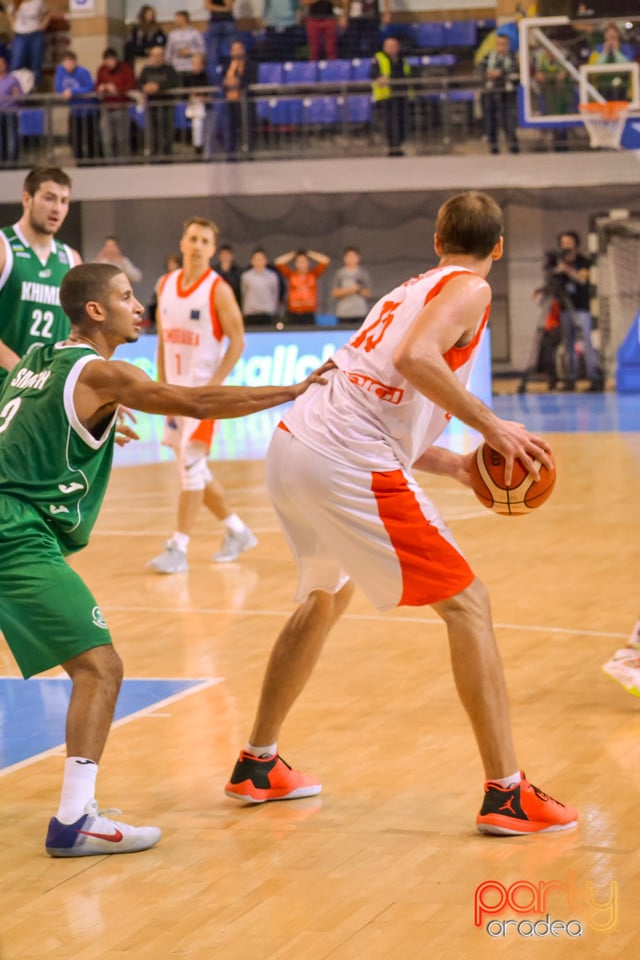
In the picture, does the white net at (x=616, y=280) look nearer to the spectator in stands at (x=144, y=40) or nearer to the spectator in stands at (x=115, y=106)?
the spectator in stands at (x=115, y=106)

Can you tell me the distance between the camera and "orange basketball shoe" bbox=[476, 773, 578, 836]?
3945 mm

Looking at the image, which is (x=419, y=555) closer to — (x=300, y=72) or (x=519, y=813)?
(x=519, y=813)

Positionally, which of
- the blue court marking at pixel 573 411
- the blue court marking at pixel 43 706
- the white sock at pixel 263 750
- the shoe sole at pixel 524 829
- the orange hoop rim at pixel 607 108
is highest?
the orange hoop rim at pixel 607 108

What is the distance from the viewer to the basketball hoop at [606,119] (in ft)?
52.4

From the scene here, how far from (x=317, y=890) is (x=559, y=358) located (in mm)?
17230

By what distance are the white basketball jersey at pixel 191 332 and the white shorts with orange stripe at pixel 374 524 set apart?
4818 mm

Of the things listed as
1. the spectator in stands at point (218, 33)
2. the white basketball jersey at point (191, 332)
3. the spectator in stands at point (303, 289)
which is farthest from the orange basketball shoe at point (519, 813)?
the spectator in stands at point (218, 33)

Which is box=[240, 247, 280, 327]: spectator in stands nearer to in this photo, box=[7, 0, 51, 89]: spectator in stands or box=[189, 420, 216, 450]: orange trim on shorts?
box=[7, 0, 51, 89]: spectator in stands

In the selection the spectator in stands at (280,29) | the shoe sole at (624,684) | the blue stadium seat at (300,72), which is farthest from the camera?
the spectator in stands at (280,29)

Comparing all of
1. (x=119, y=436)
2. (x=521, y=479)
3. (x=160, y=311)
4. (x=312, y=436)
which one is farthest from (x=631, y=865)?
(x=160, y=311)

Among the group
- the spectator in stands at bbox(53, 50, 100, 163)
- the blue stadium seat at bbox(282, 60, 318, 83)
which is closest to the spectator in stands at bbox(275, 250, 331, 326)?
the blue stadium seat at bbox(282, 60, 318, 83)

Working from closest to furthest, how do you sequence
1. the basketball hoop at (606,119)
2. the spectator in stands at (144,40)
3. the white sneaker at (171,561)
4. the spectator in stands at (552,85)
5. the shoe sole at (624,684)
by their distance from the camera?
the shoe sole at (624,684) < the white sneaker at (171,561) < the basketball hoop at (606,119) < the spectator in stands at (552,85) < the spectator in stands at (144,40)

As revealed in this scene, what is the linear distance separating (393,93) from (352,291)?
10.1 feet

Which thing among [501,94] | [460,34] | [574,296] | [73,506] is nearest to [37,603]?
[73,506]
